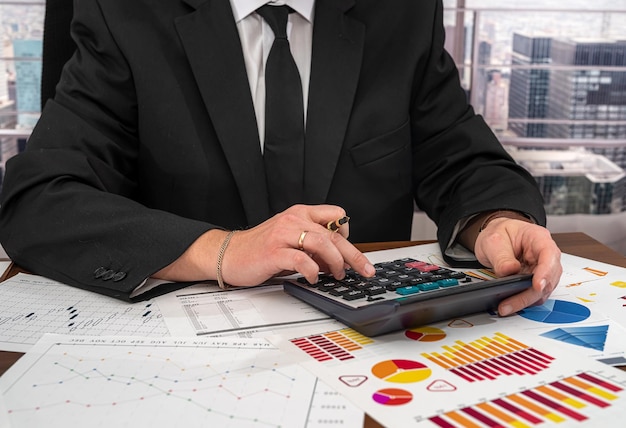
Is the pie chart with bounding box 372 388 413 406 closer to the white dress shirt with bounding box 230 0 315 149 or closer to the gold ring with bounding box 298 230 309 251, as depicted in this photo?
the gold ring with bounding box 298 230 309 251

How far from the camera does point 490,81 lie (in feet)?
8.55

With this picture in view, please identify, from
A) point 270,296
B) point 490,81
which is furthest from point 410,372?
point 490,81

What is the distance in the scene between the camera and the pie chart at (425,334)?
726 millimetres

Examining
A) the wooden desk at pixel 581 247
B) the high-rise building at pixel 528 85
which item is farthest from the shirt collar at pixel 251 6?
the high-rise building at pixel 528 85

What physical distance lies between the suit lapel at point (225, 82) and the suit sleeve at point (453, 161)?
0.35m

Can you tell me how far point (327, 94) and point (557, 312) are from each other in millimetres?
629

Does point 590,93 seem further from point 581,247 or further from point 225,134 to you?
point 225,134

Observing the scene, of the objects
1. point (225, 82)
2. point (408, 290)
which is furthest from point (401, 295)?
point (225, 82)

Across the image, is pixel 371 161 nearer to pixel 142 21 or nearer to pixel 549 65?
pixel 142 21

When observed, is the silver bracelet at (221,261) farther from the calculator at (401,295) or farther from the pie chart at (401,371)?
the pie chart at (401,371)

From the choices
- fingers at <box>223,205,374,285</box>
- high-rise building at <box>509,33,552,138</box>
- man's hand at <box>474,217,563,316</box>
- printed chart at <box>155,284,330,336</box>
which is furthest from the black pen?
high-rise building at <box>509,33,552,138</box>

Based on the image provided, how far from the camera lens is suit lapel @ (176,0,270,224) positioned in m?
1.22

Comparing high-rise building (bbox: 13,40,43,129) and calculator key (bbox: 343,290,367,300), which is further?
high-rise building (bbox: 13,40,43,129)

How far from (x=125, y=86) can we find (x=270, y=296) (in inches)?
21.9
